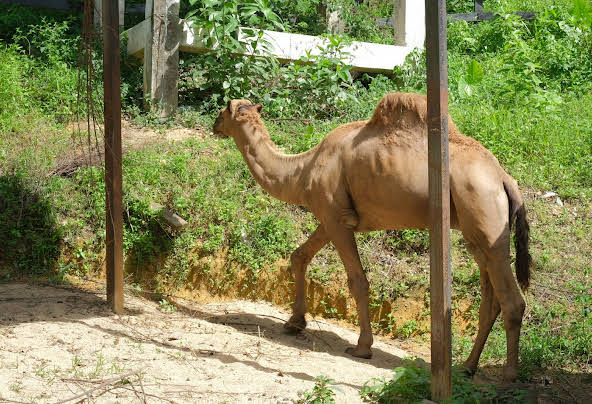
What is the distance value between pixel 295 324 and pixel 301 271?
58 cm

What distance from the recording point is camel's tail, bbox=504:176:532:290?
20.6 ft

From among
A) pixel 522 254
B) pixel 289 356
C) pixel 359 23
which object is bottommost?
pixel 289 356

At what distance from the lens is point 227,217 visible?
880 cm

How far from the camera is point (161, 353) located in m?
5.97

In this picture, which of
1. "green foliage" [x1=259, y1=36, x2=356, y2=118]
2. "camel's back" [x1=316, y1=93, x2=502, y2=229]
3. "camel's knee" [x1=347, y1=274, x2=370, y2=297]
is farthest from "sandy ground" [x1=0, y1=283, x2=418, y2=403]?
"green foliage" [x1=259, y1=36, x2=356, y2=118]

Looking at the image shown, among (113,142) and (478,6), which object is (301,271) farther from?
(478,6)

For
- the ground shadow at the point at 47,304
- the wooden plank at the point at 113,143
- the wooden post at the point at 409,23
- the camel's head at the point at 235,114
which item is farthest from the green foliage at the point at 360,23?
the ground shadow at the point at 47,304

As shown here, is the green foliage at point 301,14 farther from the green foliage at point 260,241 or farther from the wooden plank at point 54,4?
the green foliage at point 260,241

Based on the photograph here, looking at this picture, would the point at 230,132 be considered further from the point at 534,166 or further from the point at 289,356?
the point at 534,166

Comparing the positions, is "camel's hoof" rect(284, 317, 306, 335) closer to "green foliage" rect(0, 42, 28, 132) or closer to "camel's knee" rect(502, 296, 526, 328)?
"camel's knee" rect(502, 296, 526, 328)

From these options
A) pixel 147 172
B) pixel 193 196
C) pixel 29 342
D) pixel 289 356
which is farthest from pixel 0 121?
pixel 289 356

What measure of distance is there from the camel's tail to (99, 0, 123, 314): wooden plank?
3.92 m

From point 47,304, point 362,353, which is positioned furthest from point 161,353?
point 362,353

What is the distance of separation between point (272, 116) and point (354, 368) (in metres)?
5.74
